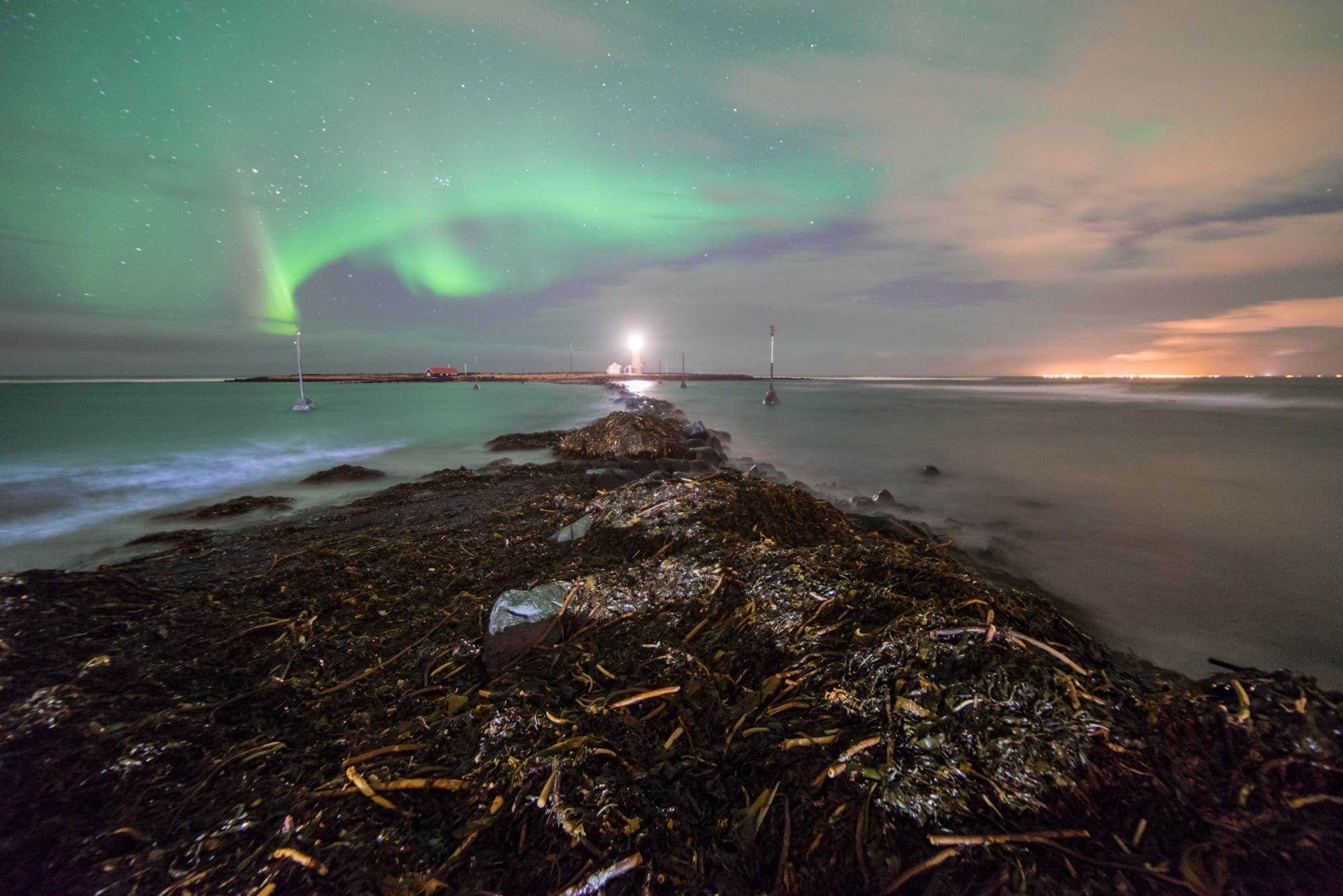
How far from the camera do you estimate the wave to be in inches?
295

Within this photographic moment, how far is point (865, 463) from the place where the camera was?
521 inches

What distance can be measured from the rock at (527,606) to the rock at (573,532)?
1302 millimetres

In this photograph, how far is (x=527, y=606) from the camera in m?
2.56

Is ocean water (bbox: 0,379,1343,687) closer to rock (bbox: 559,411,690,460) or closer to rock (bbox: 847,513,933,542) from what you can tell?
rock (bbox: 847,513,933,542)

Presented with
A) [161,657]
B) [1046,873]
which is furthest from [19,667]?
[1046,873]

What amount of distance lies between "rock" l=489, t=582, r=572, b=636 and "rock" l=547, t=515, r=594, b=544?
1.30 meters

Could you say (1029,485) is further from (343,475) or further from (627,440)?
(343,475)

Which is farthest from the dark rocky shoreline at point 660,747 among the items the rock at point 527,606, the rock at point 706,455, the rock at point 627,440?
the rock at point 706,455

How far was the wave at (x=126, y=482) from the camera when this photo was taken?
7.48 m

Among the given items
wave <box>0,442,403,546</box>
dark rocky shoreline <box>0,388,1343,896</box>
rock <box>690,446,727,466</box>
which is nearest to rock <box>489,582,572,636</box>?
dark rocky shoreline <box>0,388,1343,896</box>

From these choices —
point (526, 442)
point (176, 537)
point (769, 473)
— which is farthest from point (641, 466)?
point (176, 537)

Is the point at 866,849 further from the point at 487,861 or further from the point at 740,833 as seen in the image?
the point at 487,861

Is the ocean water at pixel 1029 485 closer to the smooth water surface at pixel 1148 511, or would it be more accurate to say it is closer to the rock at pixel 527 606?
the smooth water surface at pixel 1148 511

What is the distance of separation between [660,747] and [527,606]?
3.62 ft
